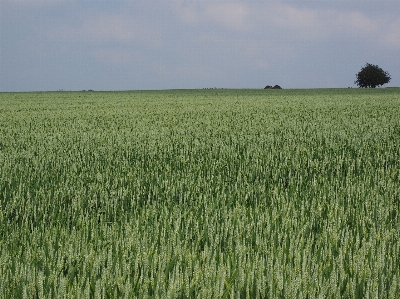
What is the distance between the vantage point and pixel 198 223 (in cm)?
366

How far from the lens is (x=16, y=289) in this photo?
2.57 m

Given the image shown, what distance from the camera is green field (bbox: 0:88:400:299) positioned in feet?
8.38

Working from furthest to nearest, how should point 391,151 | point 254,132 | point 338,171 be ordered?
point 254,132
point 391,151
point 338,171

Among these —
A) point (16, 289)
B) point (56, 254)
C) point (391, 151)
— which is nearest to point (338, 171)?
point (391, 151)

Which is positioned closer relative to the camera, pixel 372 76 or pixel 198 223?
pixel 198 223

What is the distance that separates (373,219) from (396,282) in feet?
4.97

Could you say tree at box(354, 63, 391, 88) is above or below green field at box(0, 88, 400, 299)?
above

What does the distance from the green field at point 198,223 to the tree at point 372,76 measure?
97.0m

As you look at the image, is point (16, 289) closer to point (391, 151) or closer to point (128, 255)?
point (128, 255)

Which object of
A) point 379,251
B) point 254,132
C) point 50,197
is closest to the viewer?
point 379,251

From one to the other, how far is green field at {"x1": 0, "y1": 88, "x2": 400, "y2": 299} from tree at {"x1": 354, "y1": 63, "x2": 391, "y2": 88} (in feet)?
318

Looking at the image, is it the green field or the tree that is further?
the tree

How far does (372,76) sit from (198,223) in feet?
338

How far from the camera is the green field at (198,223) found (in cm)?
255
